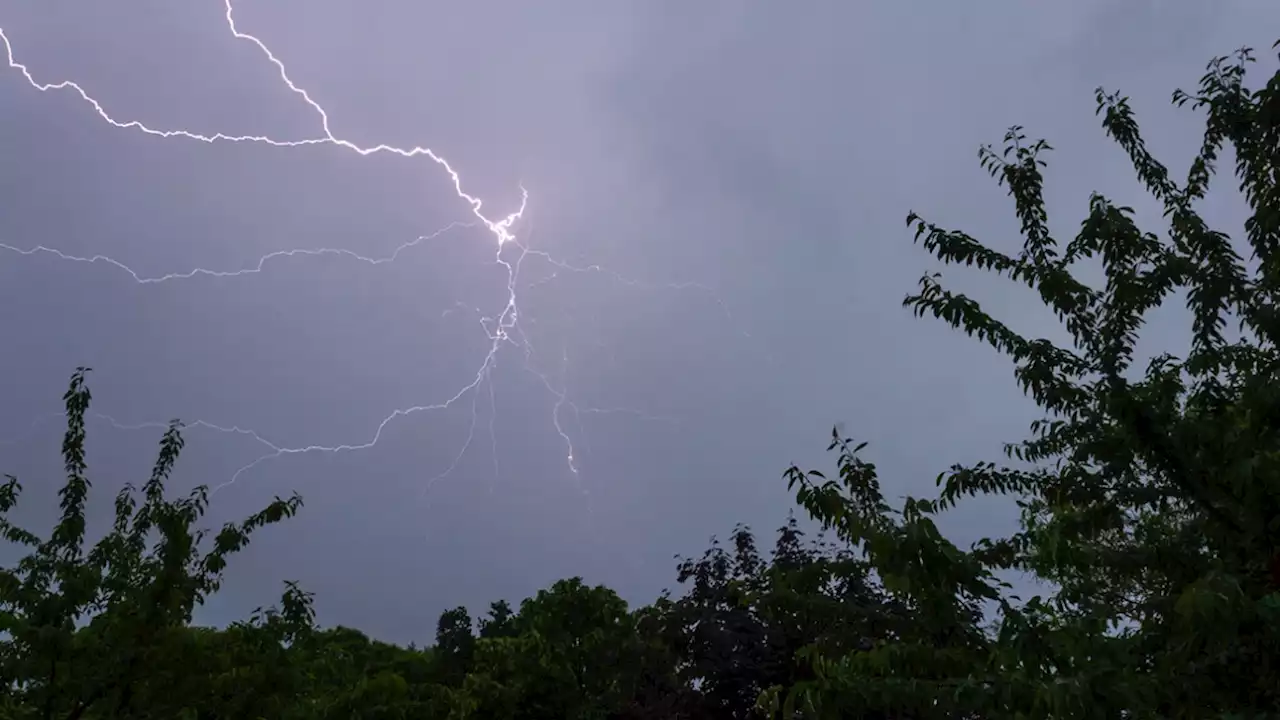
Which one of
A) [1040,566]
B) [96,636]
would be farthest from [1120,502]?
[96,636]

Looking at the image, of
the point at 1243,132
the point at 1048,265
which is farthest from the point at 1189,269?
the point at 1243,132

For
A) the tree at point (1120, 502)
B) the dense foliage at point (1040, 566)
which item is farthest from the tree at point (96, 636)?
the tree at point (1120, 502)

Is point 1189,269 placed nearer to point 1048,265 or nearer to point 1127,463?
point 1048,265

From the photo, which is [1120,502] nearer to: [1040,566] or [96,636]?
[1040,566]

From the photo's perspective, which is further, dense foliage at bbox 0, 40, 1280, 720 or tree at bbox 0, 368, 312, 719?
tree at bbox 0, 368, 312, 719

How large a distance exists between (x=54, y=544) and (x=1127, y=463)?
9.89 m

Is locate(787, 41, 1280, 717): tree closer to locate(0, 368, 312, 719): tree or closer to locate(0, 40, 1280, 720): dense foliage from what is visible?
locate(0, 40, 1280, 720): dense foliage

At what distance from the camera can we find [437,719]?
1360 cm

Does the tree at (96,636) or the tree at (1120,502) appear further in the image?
the tree at (96,636)

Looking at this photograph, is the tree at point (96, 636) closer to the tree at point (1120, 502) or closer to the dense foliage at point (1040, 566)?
the dense foliage at point (1040, 566)

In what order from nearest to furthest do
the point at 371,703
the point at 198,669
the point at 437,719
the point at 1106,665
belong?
the point at 1106,665 → the point at 198,669 → the point at 371,703 → the point at 437,719

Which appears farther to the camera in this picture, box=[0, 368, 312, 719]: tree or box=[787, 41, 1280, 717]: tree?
box=[0, 368, 312, 719]: tree

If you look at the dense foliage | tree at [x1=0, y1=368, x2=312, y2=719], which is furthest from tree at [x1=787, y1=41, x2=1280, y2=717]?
tree at [x1=0, y1=368, x2=312, y2=719]

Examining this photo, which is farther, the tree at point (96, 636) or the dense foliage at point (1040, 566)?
the tree at point (96, 636)
